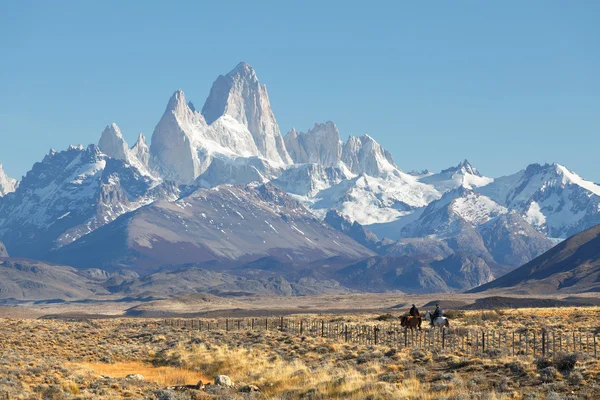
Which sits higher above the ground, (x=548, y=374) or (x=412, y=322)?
(x=412, y=322)

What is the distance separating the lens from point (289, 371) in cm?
4962

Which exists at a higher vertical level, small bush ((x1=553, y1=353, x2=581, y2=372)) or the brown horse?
the brown horse

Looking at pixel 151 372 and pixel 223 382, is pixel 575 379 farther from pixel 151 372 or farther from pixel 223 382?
pixel 151 372

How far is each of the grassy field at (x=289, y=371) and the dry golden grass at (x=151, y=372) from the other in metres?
0.06

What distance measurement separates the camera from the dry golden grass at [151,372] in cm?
5294

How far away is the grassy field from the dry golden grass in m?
0.06

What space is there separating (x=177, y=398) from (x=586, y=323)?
45807 millimetres

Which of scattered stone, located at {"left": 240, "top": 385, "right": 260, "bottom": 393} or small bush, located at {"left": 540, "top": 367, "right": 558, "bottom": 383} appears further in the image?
scattered stone, located at {"left": 240, "top": 385, "right": 260, "bottom": 393}

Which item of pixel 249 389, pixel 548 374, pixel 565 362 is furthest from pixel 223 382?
pixel 565 362

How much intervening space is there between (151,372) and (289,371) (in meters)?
12.2

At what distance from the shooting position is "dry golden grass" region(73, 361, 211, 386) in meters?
52.9

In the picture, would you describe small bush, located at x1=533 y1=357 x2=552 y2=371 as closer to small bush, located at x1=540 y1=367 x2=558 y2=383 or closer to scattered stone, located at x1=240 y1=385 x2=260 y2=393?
small bush, located at x1=540 y1=367 x2=558 y2=383

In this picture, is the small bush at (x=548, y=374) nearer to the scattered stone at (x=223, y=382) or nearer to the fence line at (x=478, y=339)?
the fence line at (x=478, y=339)

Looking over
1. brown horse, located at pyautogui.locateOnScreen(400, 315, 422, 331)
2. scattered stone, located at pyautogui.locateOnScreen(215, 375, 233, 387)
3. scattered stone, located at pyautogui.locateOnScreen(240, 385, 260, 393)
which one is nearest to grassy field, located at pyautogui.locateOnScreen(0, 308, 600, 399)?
scattered stone, located at pyautogui.locateOnScreen(240, 385, 260, 393)
